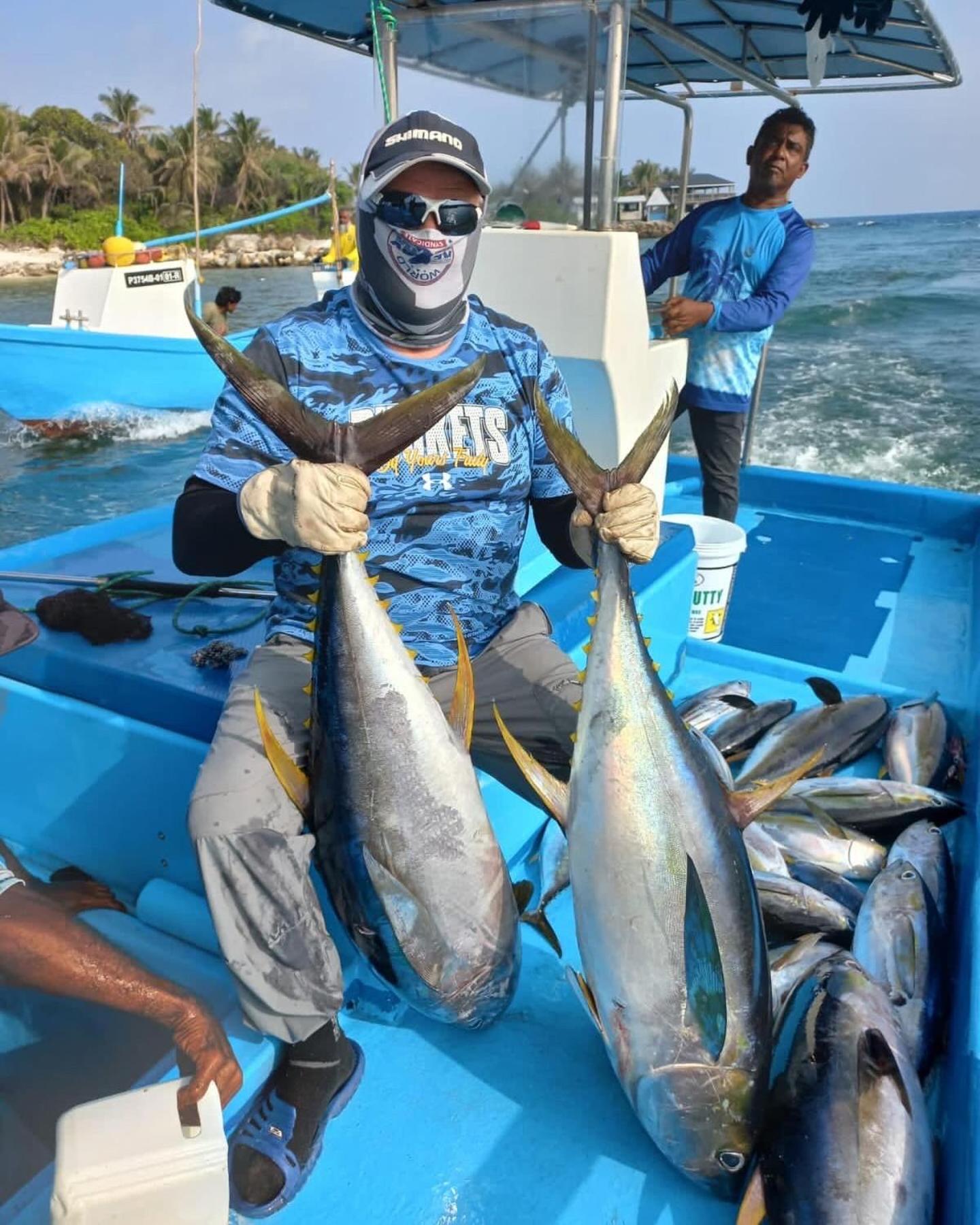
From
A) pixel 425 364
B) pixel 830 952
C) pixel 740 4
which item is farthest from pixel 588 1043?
pixel 740 4

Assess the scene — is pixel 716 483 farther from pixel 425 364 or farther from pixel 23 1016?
pixel 23 1016

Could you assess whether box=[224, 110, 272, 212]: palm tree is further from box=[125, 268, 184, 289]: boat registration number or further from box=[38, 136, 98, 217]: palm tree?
box=[125, 268, 184, 289]: boat registration number

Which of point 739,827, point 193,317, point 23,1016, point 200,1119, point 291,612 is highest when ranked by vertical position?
point 193,317

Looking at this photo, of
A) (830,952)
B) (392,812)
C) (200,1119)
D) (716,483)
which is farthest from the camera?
(716,483)

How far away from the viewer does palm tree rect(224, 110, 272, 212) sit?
60.0 meters

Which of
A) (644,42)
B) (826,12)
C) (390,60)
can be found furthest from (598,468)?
(644,42)

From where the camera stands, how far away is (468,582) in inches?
87.1

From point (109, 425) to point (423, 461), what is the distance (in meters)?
12.0

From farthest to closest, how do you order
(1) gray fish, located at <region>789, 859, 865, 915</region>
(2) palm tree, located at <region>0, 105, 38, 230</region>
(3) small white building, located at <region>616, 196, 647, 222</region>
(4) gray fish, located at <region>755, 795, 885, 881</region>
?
(2) palm tree, located at <region>0, 105, 38, 230</region> < (3) small white building, located at <region>616, 196, 647, 222</region> < (4) gray fish, located at <region>755, 795, 885, 881</region> < (1) gray fish, located at <region>789, 859, 865, 915</region>

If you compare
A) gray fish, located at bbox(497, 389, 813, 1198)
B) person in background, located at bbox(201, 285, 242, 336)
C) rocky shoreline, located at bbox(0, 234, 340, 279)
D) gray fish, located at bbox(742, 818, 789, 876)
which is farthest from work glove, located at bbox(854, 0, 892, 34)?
rocky shoreline, located at bbox(0, 234, 340, 279)

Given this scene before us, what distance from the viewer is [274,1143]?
1713 millimetres

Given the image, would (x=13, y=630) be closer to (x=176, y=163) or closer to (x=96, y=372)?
(x=96, y=372)

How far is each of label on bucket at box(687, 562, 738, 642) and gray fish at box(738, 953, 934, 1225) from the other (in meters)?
2.39

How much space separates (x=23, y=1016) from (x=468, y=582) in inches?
61.5
